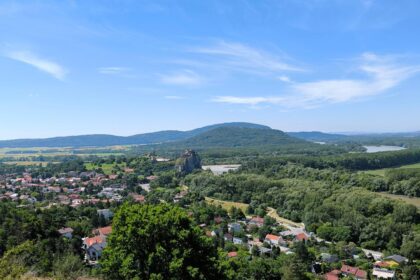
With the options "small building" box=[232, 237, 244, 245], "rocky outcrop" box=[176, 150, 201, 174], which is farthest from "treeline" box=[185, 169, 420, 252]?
"rocky outcrop" box=[176, 150, 201, 174]

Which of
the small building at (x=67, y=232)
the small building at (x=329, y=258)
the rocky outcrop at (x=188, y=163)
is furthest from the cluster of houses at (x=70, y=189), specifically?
the small building at (x=329, y=258)

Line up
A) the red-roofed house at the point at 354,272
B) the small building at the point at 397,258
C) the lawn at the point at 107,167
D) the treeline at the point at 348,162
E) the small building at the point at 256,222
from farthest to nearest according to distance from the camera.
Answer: the lawn at the point at 107,167 < the treeline at the point at 348,162 < the small building at the point at 256,222 < the small building at the point at 397,258 < the red-roofed house at the point at 354,272

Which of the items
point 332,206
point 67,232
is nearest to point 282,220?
point 332,206

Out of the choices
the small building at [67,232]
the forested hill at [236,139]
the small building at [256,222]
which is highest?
the forested hill at [236,139]

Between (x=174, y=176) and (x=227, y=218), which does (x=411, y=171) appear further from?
(x=174, y=176)

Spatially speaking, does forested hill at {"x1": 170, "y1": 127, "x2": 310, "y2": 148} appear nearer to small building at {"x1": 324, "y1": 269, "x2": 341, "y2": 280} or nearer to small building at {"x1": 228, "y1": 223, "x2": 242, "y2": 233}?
small building at {"x1": 228, "y1": 223, "x2": 242, "y2": 233}

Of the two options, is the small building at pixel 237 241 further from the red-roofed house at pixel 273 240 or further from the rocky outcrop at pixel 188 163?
the rocky outcrop at pixel 188 163

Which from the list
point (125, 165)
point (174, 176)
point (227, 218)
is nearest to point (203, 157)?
point (125, 165)
